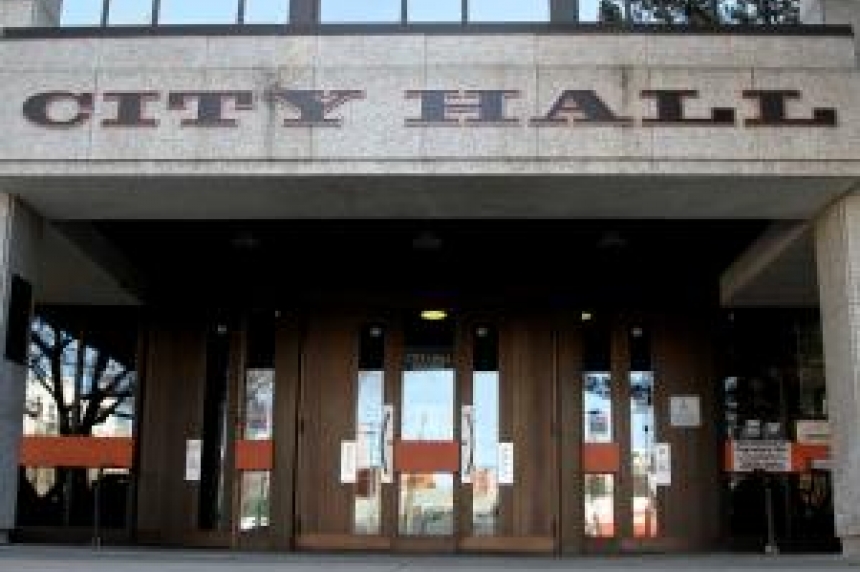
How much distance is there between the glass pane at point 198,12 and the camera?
12273 mm

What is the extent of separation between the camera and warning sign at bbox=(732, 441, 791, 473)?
1486cm

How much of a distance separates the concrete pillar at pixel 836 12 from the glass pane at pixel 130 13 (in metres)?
6.79

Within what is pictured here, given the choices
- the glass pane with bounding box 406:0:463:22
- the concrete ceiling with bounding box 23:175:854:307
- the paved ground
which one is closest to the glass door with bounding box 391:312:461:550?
the concrete ceiling with bounding box 23:175:854:307

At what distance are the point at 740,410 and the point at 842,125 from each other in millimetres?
5408

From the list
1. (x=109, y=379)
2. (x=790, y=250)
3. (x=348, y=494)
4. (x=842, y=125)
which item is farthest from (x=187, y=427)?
(x=842, y=125)

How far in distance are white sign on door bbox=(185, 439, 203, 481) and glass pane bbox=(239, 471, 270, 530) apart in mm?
662

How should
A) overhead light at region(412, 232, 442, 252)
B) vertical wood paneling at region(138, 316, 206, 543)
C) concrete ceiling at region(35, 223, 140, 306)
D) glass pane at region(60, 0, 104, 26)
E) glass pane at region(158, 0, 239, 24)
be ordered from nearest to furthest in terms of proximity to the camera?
glass pane at region(158, 0, 239, 24) → glass pane at region(60, 0, 104, 26) → concrete ceiling at region(35, 223, 140, 306) → overhead light at region(412, 232, 442, 252) → vertical wood paneling at region(138, 316, 206, 543)

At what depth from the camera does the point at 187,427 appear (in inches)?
600

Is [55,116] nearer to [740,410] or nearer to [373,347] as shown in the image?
[373,347]

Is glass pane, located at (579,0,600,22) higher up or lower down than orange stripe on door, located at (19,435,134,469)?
higher up

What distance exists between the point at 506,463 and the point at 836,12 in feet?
21.4

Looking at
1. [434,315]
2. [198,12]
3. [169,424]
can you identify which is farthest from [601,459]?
[198,12]

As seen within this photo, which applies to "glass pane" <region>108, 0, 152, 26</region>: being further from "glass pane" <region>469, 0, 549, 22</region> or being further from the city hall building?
"glass pane" <region>469, 0, 549, 22</region>

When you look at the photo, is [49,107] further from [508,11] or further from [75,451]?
[75,451]
